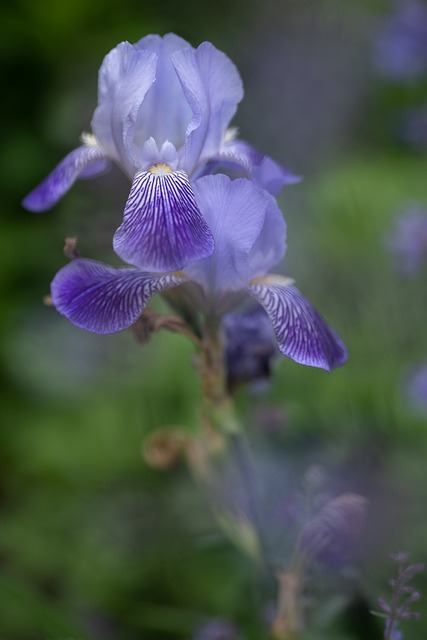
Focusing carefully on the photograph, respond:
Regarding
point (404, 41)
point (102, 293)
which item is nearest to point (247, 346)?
point (102, 293)

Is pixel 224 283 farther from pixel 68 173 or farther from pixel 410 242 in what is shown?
pixel 410 242

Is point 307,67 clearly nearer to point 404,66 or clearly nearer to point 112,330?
point 404,66

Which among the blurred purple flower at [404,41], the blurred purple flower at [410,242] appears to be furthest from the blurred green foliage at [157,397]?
the blurred purple flower at [404,41]

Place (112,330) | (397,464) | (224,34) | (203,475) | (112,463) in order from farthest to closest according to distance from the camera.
Answer: (224,34)
(112,463)
(397,464)
(203,475)
(112,330)

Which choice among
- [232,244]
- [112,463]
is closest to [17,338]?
[112,463]

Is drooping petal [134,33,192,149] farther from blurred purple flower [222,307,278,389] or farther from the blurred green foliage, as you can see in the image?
the blurred green foliage

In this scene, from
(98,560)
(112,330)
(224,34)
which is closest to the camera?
(112,330)
